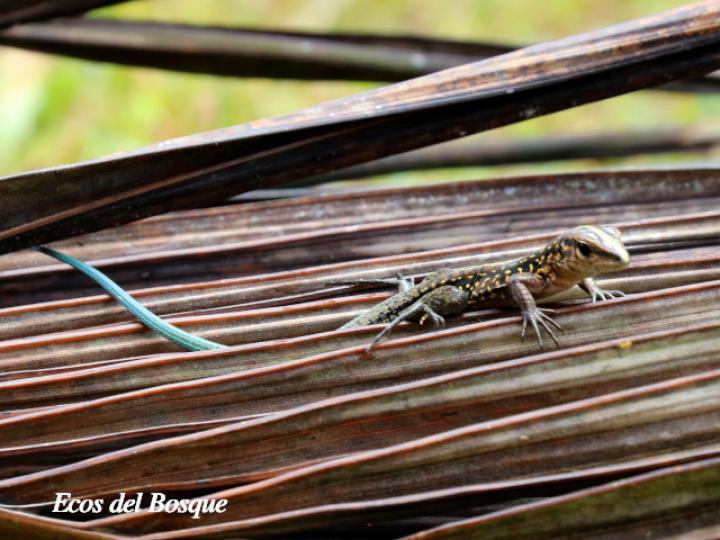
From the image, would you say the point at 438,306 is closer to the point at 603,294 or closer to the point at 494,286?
the point at 494,286

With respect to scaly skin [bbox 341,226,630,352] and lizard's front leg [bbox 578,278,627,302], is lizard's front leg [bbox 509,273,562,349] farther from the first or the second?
lizard's front leg [bbox 578,278,627,302]

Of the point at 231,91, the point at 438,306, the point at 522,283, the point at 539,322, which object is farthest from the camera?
the point at 231,91

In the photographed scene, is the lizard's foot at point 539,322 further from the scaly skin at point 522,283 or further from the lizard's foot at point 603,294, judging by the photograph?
the lizard's foot at point 603,294

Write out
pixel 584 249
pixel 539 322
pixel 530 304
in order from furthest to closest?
pixel 584 249, pixel 530 304, pixel 539 322

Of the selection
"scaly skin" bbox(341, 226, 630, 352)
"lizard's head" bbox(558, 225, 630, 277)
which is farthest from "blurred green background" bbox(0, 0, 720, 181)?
"lizard's head" bbox(558, 225, 630, 277)

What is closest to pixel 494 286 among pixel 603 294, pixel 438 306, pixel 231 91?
pixel 438 306

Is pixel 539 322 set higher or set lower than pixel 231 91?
lower
